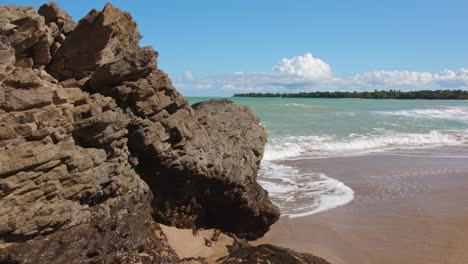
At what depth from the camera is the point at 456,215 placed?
9844 millimetres

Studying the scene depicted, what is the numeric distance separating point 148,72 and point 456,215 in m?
7.42

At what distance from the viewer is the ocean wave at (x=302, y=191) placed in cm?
1006

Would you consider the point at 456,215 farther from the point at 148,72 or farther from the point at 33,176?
the point at 33,176

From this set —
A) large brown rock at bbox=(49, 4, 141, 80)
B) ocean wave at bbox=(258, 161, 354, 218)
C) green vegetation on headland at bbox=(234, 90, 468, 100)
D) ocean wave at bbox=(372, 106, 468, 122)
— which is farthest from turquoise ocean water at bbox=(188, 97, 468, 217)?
green vegetation on headland at bbox=(234, 90, 468, 100)

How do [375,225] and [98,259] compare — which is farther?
[375,225]

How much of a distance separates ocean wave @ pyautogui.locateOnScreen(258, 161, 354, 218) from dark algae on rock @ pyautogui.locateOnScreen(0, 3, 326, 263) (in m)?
1.89

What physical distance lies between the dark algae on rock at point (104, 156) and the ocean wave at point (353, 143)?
30.2 ft

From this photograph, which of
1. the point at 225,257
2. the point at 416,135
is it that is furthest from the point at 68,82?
the point at 416,135

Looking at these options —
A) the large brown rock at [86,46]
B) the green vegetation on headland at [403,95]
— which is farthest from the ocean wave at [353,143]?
the green vegetation on headland at [403,95]

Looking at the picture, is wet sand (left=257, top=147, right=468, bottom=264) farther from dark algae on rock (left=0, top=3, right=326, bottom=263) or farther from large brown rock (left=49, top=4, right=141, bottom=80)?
large brown rock (left=49, top=4, right=141, bottom=80)

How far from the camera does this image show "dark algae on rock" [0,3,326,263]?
5023 millimetres

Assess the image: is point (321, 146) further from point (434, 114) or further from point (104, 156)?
point (434, 114)

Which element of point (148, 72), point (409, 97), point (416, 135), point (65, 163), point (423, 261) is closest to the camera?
point (65, 163)

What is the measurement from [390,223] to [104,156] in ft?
20.0
